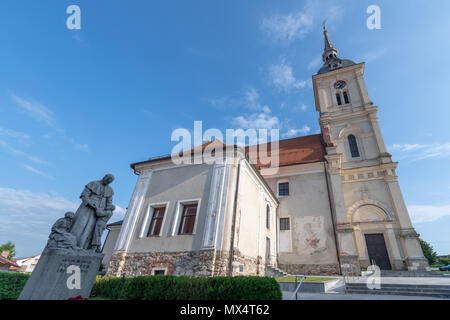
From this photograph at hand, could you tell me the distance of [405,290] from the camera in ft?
29.2

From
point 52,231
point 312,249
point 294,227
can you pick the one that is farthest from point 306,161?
point 52,231

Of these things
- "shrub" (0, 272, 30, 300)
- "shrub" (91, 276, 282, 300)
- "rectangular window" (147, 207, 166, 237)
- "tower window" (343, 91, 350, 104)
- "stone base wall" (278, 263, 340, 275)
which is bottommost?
"shrub" (0, 272, 30, 300)

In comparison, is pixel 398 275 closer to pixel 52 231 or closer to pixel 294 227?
pixel 294 227

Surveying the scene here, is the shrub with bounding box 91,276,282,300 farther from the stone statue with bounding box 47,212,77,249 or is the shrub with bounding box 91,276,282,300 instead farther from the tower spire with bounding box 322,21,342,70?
the tower spire with bounding box 322,21,342,70

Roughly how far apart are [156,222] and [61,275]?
7903 millimetres

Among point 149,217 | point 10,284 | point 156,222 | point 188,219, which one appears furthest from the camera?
point 149,217

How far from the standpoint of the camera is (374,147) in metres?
20.2

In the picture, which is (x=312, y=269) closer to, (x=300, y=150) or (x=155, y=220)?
(x=300, y=150)

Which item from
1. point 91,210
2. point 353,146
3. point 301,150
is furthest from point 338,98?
point 91,210

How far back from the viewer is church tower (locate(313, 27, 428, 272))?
15.7 m

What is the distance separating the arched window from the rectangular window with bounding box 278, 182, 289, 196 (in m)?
7.32

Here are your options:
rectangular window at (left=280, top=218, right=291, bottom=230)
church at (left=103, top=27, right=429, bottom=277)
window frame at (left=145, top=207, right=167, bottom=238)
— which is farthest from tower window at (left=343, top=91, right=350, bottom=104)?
window frame at (left=145, top=207, right=167, bottom=238)

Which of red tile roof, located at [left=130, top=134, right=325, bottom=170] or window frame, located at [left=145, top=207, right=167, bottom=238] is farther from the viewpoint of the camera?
red tile roof, located at [left=130, top=134, right=325, bottom=170]
